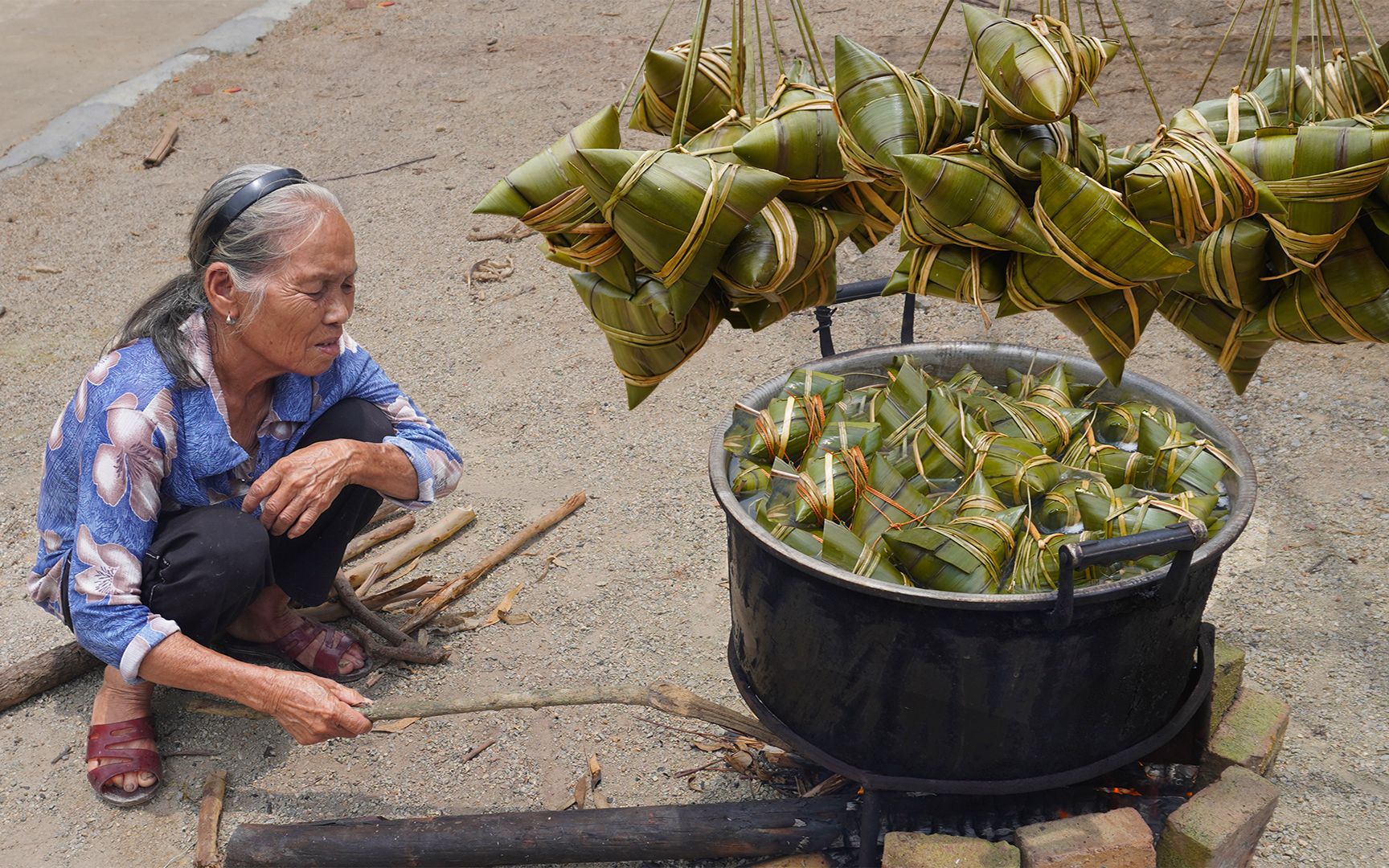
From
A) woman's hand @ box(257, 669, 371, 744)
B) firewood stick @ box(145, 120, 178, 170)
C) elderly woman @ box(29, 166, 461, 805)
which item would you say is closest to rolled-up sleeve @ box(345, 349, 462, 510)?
elderly woman @ box(29, 166, 461, 805)

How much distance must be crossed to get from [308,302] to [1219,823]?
197 cm

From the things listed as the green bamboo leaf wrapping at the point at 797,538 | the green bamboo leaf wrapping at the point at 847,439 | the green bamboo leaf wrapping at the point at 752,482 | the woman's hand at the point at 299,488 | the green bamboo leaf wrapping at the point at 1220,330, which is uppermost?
the green bamboo leaf wrapping at the point at 1220,330

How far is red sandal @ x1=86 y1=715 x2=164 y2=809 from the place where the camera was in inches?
101

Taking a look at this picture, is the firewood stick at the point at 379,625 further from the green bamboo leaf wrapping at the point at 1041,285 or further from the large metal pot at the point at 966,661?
the green bamboo leaf wrapping at the point at 1041,285

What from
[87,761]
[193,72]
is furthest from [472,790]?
[193,72]

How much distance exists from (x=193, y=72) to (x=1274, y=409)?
7.02m

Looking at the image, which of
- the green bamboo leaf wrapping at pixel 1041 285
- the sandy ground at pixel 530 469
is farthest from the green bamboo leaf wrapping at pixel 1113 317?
the sandy ground at pixel 530 469

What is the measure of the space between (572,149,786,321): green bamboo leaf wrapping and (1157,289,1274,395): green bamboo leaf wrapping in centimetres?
74

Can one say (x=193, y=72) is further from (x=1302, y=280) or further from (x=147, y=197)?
(x=1302, y=280)

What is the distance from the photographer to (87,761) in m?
2.60

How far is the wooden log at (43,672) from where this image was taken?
9.22ft

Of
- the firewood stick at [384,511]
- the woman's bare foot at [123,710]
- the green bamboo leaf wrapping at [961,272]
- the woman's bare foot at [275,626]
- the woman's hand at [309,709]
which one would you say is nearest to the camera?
the green bamboo leaf wrapping at [961,272]

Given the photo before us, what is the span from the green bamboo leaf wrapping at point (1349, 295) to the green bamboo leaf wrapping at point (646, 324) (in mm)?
869

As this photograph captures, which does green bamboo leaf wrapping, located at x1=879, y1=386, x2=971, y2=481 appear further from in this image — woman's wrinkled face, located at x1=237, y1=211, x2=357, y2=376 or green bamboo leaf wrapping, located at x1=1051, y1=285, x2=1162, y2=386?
woman's wrinkled face, located at x1=237, y1=211, x2=357, y2=376
